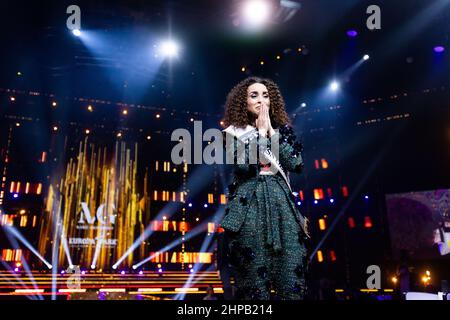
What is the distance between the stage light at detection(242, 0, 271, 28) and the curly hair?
6313mm

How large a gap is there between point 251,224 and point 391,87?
1114 centimetres

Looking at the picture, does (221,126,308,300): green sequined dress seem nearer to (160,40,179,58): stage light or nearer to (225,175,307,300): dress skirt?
(225,175,307,300): dress skirt

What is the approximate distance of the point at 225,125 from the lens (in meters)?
2.54

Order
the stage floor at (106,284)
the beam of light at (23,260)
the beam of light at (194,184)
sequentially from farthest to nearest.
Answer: the beam of light at (194,184), the beam of light at (23,260), the stage floor at (106,284)

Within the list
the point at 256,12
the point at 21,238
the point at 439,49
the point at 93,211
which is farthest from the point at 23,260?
the point at 439,49

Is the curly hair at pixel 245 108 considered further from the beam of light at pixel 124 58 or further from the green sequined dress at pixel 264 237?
the beam of light at pixel 124 58

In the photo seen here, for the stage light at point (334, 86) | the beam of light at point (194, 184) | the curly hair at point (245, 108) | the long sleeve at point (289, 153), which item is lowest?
the long sleeve at point (289, 153)

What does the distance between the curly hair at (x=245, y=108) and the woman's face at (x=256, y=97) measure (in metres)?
0.03

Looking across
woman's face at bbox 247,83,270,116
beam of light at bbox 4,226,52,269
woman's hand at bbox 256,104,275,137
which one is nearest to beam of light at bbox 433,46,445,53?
woman's face at bbox 247,83,270,116

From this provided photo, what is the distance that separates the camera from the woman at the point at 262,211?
1.92 meters

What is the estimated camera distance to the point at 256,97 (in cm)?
242

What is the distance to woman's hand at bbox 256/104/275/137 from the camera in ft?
7.51

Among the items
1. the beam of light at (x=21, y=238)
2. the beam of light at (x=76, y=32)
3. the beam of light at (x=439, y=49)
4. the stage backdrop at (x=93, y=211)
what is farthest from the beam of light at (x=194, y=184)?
the beam of light at (x=439, y=49)

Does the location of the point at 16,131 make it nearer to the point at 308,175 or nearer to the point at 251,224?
the point at 308,175
